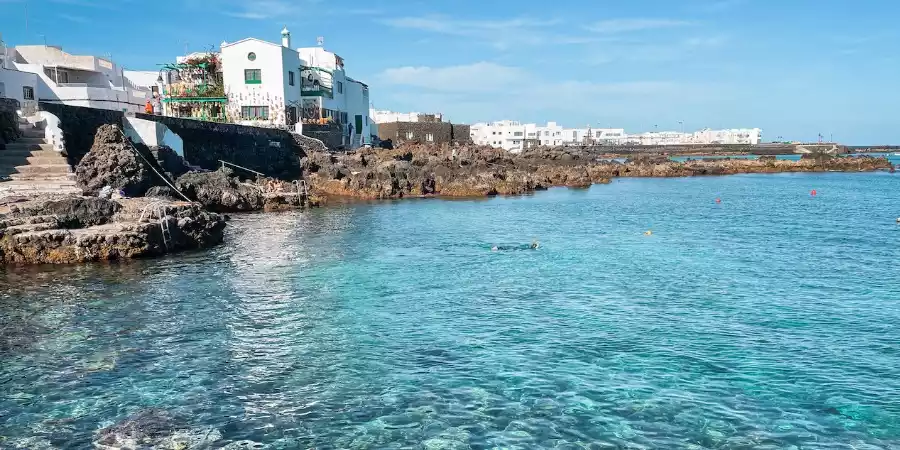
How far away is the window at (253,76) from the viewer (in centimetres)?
6303

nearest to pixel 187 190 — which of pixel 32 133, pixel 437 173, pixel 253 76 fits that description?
pixel 32 133

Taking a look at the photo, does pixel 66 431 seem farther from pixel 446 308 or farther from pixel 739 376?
pixel 739 376

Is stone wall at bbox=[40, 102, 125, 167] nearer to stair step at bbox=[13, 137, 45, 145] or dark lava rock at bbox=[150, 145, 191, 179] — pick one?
stair step at bbox=[13, 137, 45, 145]

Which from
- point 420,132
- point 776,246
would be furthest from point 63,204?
point 420,132

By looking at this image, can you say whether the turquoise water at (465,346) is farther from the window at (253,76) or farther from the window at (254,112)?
the window at (253,76)

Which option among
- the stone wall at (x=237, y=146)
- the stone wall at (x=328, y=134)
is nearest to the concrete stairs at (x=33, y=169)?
the stone wall at (x=237, y=146)

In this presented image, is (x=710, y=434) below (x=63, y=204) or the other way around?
below

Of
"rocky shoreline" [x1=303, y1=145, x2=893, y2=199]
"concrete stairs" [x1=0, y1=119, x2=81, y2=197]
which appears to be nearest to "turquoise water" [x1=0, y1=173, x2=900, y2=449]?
"concrete stairs" [x1=0, y1=119, x2=81, y2=197]

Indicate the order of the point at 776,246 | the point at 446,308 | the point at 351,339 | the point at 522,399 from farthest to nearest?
1. the point at 776,246
2. the point at 446,308
3. the point at 351,339
4. the point at 522,399

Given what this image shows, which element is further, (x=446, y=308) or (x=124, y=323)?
(x=446, y=308)

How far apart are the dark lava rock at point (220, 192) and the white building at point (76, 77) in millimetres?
13040

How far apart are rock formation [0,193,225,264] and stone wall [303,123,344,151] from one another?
38038 millimetres

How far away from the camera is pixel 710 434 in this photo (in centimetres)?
1021

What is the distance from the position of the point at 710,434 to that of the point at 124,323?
14.2 m
